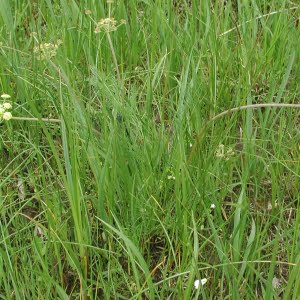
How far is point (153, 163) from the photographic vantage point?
7.34 ft

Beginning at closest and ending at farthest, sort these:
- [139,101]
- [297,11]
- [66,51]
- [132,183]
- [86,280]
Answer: [86,280] < [132,183] < [139,101] < [66,51] < [297,11]

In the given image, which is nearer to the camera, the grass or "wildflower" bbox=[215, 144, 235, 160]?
the grass

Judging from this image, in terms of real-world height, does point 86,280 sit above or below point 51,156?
below

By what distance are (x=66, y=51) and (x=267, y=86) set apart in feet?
2.63

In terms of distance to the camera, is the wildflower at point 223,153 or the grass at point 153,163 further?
the wildflower at point 223,153

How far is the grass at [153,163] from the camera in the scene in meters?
2.01

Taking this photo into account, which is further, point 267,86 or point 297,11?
point 297,11

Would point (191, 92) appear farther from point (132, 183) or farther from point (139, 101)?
point (132, 183)

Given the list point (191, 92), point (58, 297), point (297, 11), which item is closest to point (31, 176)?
point (58, 297)

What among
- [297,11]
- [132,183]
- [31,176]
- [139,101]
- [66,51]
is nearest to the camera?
[132,183]

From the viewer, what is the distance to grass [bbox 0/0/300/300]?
201cm

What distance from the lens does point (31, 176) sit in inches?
91.2

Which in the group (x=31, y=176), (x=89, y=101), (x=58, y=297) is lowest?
(x=58, y=297)

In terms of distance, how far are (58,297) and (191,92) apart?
87 centimetres
